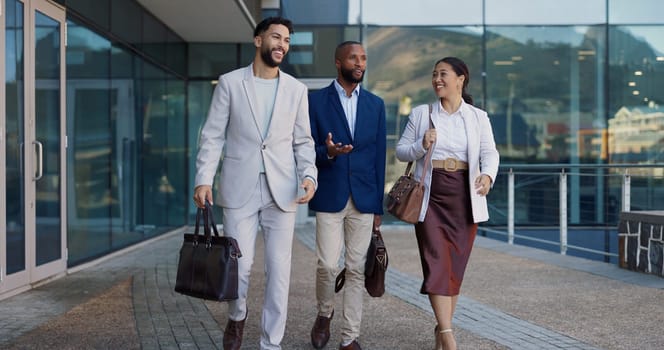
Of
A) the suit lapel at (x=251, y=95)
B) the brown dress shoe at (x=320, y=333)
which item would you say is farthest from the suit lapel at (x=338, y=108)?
the brown dress shoe at (x=320, y=333)

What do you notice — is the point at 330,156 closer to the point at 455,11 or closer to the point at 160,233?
the point at 160,233

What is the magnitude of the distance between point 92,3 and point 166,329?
5.01 m

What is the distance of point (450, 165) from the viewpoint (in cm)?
489

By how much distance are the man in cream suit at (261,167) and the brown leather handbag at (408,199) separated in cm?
50

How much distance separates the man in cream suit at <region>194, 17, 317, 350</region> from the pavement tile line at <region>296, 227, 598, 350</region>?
5.08ft

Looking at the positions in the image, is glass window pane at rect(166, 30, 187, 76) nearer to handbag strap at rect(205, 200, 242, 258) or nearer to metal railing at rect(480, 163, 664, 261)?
metal railing at rect(480, 163, 664, 261)

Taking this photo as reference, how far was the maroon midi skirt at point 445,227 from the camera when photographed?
16.0 feet

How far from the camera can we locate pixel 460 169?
491cm

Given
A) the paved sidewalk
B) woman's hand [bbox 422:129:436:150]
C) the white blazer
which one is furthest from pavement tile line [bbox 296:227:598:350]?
woman's hand [bbox 422:129:436:150]

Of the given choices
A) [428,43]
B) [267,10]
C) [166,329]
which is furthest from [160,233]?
[166,329]

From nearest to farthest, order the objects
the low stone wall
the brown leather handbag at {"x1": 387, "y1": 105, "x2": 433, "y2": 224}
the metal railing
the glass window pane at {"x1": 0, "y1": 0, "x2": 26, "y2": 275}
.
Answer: the brown leather handbag at {"x1": 387, "y1": 105, "x2": 433, "y2": 224} < the glass window pane at {"x1": 0, "y1": 0, "x2": 26, "y2": 275} < the low stone wall < the metal railing

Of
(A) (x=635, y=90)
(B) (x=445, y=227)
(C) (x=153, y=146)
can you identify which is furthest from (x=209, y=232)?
(A) (x=635, y=90)

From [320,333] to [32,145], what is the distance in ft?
12.3

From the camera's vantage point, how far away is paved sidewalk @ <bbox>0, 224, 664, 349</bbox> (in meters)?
5.40
